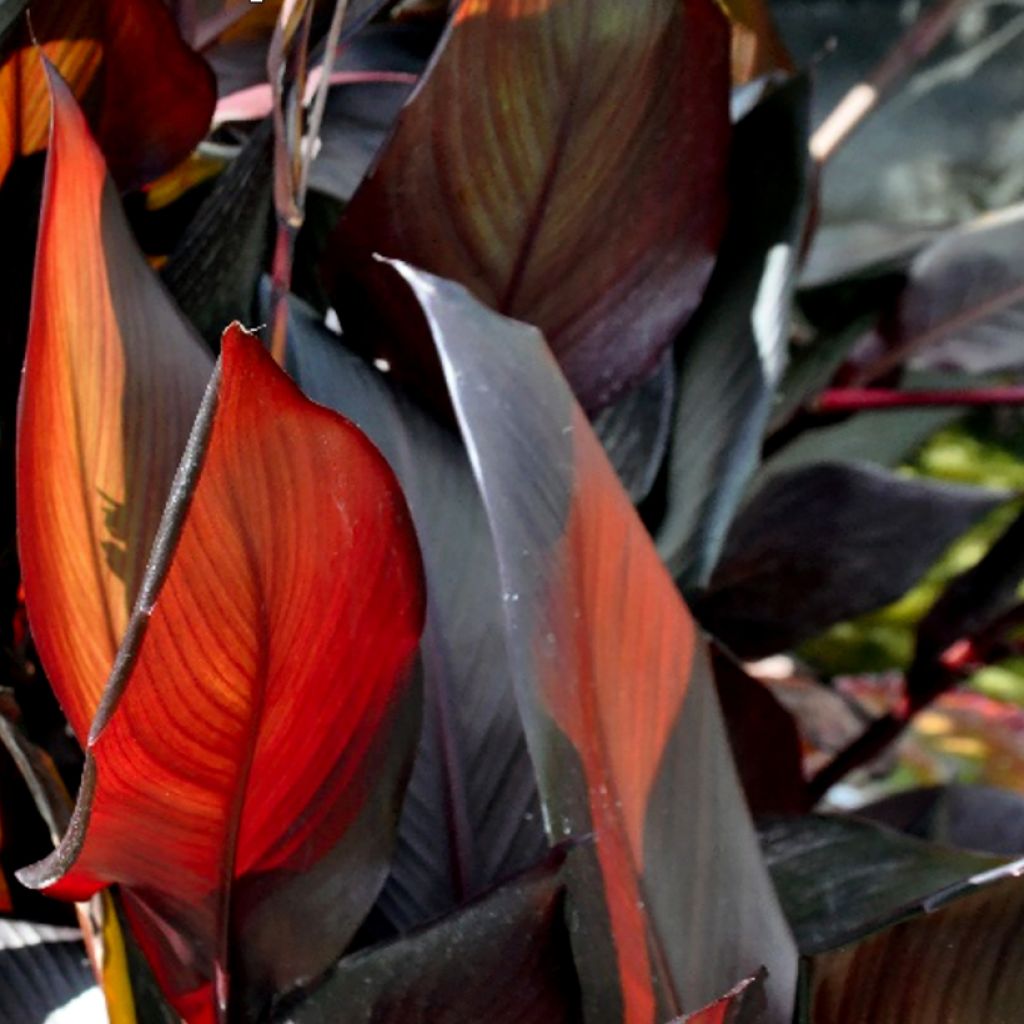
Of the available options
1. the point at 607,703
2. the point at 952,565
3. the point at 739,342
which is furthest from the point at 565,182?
the point at 952,565

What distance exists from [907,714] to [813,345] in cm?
20

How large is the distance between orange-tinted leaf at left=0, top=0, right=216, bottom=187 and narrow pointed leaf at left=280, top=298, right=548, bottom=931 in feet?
0.25

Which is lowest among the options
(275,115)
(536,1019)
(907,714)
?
(907,714)

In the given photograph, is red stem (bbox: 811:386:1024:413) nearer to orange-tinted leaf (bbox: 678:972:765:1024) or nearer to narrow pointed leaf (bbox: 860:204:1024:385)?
narrow pointed leaf (bbox: 860:204:1024:385)

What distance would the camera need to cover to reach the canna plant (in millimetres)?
278

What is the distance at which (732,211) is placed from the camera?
1.63 feet

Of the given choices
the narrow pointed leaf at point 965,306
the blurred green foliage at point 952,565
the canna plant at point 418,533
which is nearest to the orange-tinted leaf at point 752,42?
the canna plant at point 418,533

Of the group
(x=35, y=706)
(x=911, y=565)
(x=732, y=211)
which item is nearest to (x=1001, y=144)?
(x=911, y=565)

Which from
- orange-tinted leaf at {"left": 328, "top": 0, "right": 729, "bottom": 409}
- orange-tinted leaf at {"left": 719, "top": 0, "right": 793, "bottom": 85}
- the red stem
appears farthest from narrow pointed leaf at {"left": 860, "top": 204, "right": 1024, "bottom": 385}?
orange-tinted leaf at {"left": 328, "top": 0, "right": 729, "bottom": 409}

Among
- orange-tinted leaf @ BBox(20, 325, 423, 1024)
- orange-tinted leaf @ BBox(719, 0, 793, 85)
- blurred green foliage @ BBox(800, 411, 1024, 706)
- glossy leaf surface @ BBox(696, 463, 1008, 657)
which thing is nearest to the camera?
orange-tinted leaf @ BBox(20, 325, 423, 1024)

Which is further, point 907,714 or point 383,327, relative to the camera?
point 907,714

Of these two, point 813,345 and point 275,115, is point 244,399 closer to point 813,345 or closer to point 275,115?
point 275,115

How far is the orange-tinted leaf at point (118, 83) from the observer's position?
0.39m

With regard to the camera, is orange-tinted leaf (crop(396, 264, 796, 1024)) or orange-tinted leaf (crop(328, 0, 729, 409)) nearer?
orange-tinted leaf (crop(396, 264, 796, 1024))
